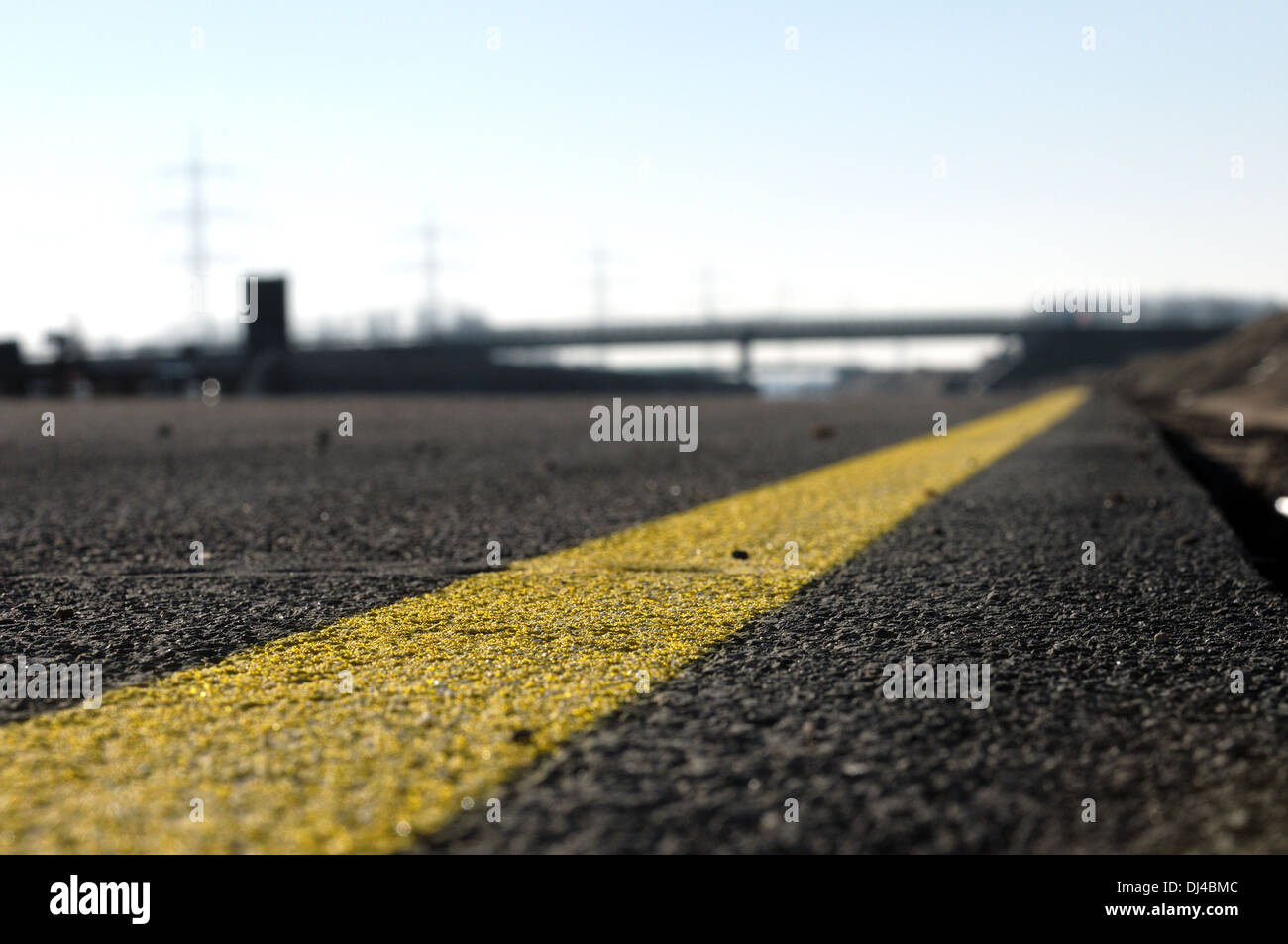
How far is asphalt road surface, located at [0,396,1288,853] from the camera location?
2.33m

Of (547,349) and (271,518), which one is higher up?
(547,349)

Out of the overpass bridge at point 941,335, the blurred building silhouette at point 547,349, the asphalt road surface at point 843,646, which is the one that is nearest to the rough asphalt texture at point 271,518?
the asphalt road surface at point 843,646

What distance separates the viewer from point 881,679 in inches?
131

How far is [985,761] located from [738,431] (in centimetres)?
1776

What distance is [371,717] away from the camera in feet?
9.73

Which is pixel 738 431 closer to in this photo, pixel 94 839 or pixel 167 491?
pixel 167 491

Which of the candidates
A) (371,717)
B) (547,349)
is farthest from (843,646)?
(547,349)

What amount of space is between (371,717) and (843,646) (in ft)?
5.15

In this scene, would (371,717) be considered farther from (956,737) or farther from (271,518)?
(271,518)

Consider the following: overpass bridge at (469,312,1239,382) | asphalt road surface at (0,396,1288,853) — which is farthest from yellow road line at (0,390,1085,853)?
overpass bridge at (469,312,1239,382)

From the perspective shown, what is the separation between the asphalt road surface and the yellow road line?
146 mm

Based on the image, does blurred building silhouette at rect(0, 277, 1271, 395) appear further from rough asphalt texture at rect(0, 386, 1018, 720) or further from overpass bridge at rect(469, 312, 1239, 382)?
rough asphalt texture at rect(0, 386, 1018, 720)
